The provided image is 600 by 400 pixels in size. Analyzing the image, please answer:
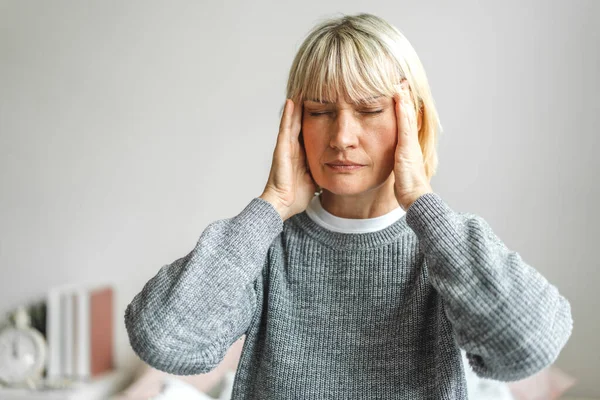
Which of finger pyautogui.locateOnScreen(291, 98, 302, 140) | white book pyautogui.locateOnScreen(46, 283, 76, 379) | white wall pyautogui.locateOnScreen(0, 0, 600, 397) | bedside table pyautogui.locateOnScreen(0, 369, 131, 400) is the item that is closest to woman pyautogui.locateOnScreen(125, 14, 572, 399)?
finger pyautogui.locateOnScreen(291, 98, 302, 140)

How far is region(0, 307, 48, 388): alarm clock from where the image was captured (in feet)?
8.88

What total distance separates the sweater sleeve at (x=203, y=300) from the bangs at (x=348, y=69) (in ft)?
0.85

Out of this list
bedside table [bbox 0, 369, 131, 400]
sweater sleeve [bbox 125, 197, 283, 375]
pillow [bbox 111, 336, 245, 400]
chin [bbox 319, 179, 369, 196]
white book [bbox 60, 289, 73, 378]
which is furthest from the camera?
white book [bbox 60, 289, 73, 378]

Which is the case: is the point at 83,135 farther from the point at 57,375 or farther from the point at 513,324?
the point at 513,324

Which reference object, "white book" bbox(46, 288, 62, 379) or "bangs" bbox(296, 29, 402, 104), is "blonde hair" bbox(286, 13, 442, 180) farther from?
"white book" bbox(46, 288, 62, 379)

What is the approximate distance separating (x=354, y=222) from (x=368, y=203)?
5 cm

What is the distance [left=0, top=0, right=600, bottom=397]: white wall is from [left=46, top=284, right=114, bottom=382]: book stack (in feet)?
0.36

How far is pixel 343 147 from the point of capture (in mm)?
1173

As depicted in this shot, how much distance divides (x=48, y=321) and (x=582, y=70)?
7.49 feet

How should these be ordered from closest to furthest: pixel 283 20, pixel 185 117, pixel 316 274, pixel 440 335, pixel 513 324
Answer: pixel 513 324 → pixel 440 335 → pixel 316 274 → pixel 283 20 → pixel 185 117

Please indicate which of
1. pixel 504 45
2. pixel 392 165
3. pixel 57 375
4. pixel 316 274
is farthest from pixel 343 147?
pixel 57 375

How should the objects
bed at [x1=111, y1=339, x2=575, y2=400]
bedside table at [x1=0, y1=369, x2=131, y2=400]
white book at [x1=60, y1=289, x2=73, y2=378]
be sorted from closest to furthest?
1. bed at [x1=111, y1=339, x2=575, y2=400]
2. bedside table at [x1=0, y1=369, x2=131, y2=400]
3. white book at [x1=60, y1=289, x2=73, y2=378]

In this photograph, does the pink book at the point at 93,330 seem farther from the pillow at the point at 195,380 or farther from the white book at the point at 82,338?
the pillow at the point at 195,380

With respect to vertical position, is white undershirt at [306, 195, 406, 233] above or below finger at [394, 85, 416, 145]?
below
